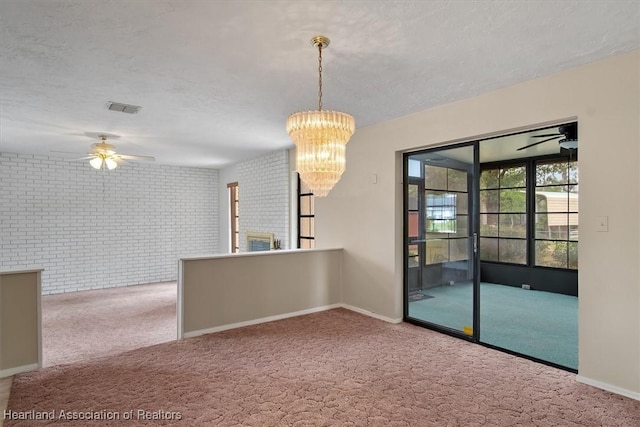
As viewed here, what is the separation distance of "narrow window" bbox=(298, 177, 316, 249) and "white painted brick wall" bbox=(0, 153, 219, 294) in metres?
3.16

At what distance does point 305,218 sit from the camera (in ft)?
19.9

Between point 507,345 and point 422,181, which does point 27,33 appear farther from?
point 507,345

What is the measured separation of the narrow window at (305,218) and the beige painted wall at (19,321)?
3.59 metres

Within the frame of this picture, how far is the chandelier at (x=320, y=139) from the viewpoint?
2.37 m

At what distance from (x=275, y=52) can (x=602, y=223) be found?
107 inches

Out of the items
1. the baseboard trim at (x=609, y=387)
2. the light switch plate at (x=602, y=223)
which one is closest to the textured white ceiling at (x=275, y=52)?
the light switch plate at (x=602, y=223)

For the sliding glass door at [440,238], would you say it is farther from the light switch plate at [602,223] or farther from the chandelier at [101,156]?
the chandelier at [101,156]

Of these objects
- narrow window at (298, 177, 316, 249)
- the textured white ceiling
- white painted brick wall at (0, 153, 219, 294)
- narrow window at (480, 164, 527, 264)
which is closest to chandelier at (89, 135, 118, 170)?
the textured white ceiling

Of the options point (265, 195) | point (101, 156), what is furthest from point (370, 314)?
point (101, 156)

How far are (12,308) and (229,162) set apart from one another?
4.91 metres

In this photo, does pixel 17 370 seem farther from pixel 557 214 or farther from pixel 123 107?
pixel 557 214

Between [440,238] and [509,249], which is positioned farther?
[509,249]

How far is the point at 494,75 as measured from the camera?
118 inches

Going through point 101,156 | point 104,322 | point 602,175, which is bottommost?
point 104,322
